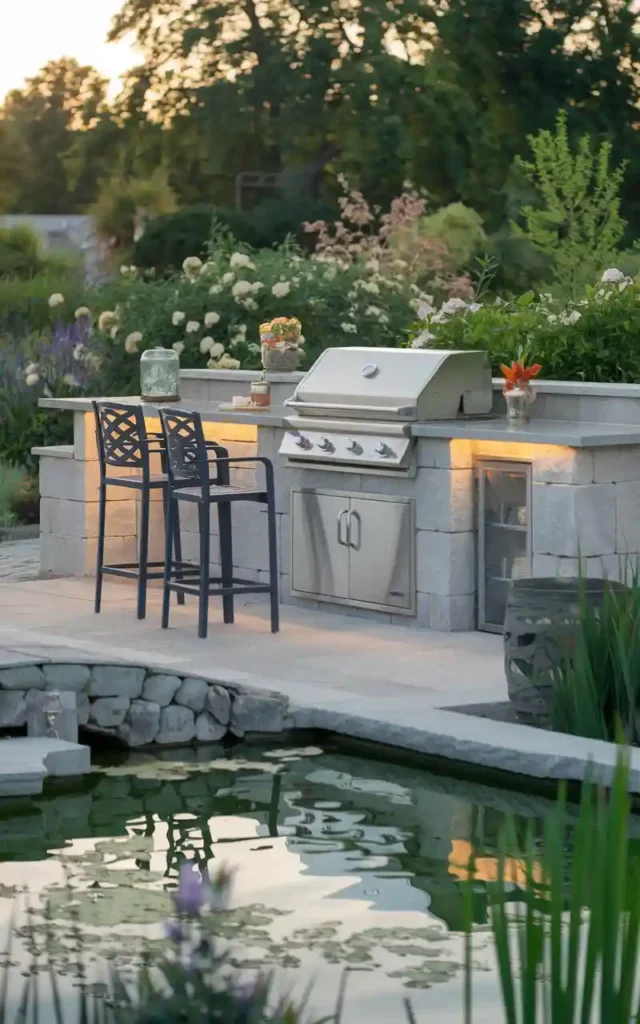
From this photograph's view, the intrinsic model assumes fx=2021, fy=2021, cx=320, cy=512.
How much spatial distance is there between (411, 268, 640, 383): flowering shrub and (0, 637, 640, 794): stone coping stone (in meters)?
3.30

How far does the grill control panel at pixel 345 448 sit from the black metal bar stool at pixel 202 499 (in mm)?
436

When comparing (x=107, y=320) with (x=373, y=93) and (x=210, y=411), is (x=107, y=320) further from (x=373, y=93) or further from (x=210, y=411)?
(x=373, y=93)

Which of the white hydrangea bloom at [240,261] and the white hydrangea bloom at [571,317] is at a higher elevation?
the white hydrangea bloom at [240,261]

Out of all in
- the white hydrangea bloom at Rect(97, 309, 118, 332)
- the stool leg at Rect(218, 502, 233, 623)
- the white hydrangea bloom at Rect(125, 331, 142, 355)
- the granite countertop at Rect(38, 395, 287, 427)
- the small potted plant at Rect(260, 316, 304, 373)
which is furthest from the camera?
the white hydrangea bloom at Rect(97, 309, 118, 332)

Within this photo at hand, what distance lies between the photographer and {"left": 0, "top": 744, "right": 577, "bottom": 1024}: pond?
496 centimetres

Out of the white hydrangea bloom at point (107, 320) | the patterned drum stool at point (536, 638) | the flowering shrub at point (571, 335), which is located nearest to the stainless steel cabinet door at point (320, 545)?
the flowering shrub at point (571, 335)

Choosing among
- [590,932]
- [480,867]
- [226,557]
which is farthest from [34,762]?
[590,932]

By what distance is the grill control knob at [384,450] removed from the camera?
9.84 m

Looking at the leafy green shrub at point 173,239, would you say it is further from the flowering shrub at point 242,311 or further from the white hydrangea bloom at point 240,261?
the white hydrangea bloom at point 240,261

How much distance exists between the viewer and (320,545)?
10430 millimetres

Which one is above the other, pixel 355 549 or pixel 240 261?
pixel 240 261

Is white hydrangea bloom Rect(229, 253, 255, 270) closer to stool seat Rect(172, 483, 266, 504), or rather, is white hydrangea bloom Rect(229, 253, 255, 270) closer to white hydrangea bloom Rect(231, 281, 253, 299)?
white hydrangea bloom Rect(231, 281, 253, 299)

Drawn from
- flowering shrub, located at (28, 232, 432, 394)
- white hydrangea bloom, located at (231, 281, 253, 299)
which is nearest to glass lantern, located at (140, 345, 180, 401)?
flowering shrub, located at (28, 232, 432, 394)

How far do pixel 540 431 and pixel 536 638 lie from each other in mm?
2135
